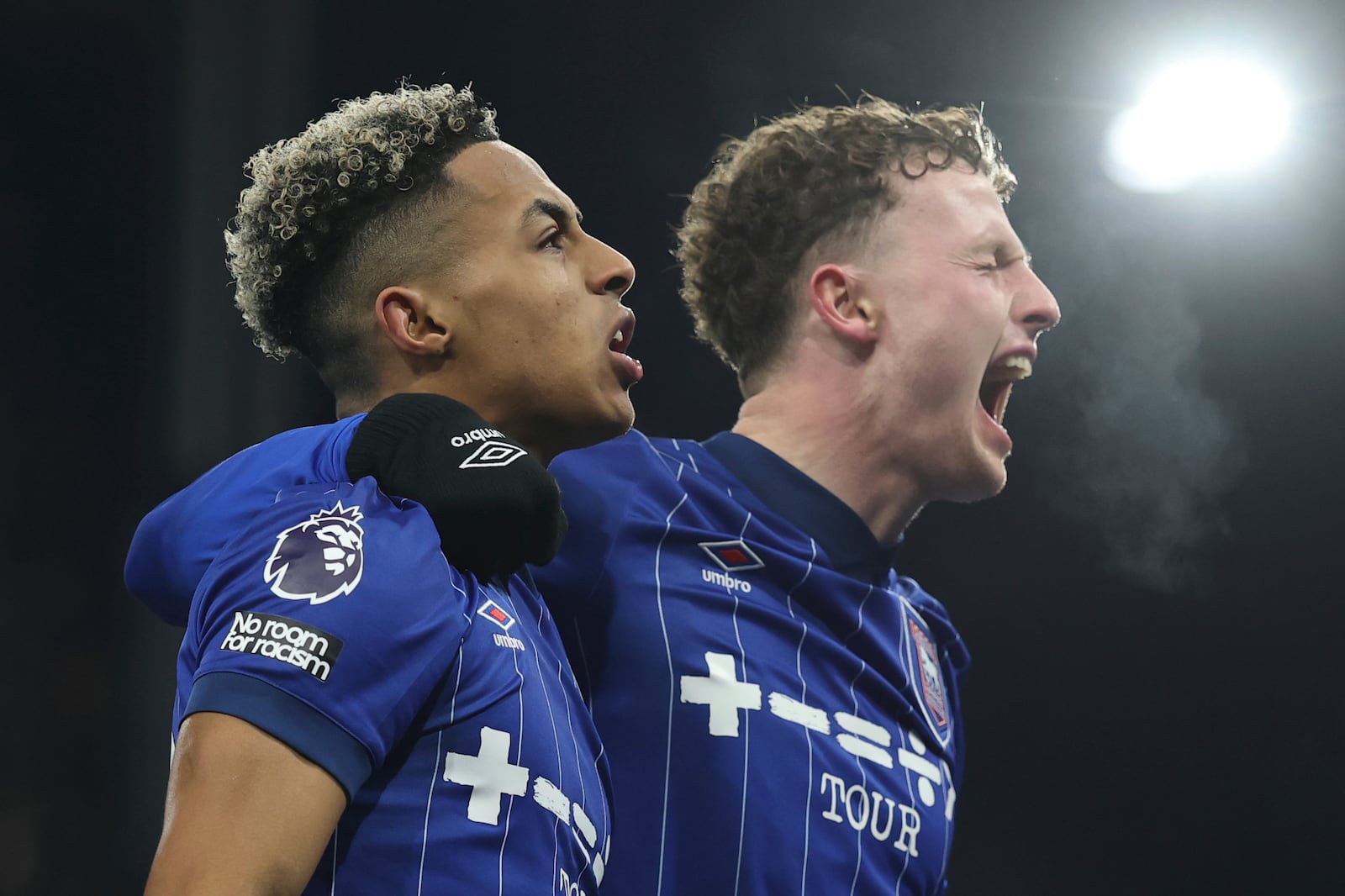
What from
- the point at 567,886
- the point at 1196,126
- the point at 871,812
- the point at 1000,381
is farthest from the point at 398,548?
the point at 1196,126

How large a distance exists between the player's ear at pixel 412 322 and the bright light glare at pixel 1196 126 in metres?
1.85

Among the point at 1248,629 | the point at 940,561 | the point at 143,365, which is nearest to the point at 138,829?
the point at 143,365

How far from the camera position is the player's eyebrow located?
4.20ft

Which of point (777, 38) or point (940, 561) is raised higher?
point (777, 38)

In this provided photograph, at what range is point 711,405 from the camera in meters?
2.68

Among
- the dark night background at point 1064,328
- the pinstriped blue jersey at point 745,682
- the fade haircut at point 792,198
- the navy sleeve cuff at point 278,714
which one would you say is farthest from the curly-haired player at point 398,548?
the dark night background at point 1064,328

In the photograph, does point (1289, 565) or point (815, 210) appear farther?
point (1289, 565)

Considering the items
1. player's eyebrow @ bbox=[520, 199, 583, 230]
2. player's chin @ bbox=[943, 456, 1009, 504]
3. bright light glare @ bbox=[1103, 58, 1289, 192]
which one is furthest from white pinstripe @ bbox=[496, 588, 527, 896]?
bright light glare @ bbox=[1103, 58, 1289, 192]

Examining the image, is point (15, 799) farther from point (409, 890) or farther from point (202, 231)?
point (409, 890)

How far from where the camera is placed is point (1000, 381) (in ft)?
5.93

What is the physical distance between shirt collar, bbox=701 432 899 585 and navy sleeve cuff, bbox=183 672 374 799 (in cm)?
86

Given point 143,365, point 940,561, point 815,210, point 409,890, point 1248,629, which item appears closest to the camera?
point 409,890

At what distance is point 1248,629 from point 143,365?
2.04 metres

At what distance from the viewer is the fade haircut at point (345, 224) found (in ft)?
4.13
